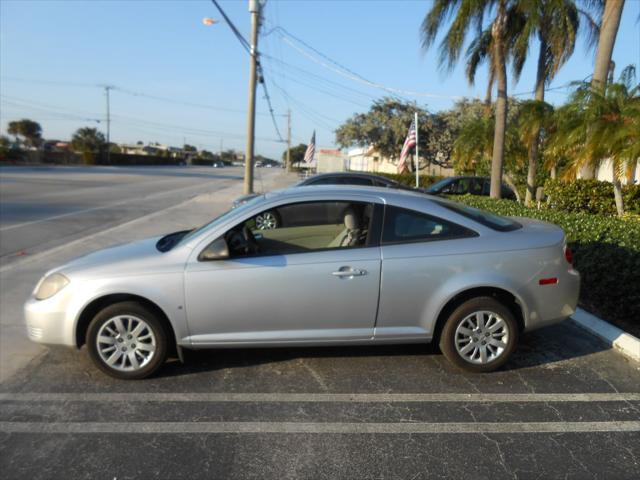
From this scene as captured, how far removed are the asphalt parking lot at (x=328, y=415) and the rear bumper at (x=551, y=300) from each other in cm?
45

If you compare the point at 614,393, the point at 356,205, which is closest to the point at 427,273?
the point at 356,205

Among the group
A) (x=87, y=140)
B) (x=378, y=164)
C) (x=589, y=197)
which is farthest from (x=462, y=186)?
(x=87, y=140)

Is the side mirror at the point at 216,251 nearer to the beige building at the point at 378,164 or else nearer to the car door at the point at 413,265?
the car door at the point at 413,265

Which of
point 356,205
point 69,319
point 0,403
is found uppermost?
point 356,205

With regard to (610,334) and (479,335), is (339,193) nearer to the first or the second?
(479,335)

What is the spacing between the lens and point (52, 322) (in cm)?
389

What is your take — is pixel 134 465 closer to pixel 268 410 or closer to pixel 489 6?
pixel 268 410

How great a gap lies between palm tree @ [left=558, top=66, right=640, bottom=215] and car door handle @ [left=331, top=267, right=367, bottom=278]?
5578mm

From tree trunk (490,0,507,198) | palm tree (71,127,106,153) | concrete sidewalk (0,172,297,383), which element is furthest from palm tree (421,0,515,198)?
palm tree (71,127,106,153)

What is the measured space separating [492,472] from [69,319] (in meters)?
3.17

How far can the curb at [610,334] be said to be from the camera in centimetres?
452

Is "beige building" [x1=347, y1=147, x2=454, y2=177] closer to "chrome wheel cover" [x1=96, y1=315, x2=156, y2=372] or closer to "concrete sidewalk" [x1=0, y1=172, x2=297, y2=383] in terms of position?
"concrete sidewalk" [x1=0, y1=172, x2=297, y2=383]

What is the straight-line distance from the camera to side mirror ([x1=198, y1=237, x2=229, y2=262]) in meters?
3.88

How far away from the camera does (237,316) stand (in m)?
3.93
